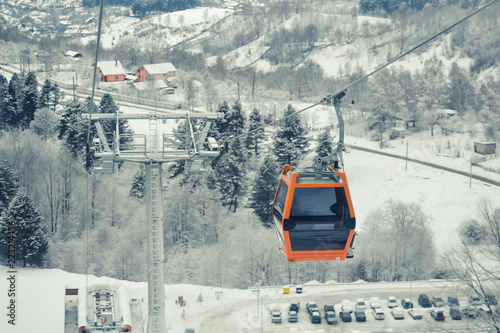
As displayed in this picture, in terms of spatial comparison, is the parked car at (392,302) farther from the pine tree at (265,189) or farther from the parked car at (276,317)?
the pine tree at (265,189)

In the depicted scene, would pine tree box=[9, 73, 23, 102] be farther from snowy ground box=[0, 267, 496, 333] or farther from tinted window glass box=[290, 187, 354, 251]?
tinted window glass box=[290, 187, 354, 251]

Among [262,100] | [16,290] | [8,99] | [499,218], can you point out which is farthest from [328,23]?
[16,290]

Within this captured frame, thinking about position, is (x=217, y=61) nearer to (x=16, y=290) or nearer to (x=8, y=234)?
(x=8, y=234)

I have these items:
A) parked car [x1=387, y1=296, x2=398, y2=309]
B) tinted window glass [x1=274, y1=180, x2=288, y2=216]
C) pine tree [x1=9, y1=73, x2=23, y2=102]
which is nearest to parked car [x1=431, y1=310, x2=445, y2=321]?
parked car [x1=387, y1=296, x2=398, y2=309]

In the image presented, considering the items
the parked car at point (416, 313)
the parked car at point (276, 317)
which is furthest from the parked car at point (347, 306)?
the parked car at point (276, 317)

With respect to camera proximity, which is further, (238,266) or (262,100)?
(262,100)

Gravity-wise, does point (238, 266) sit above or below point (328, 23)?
below

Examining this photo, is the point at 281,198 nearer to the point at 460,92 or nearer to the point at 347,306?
the point at 347,306
